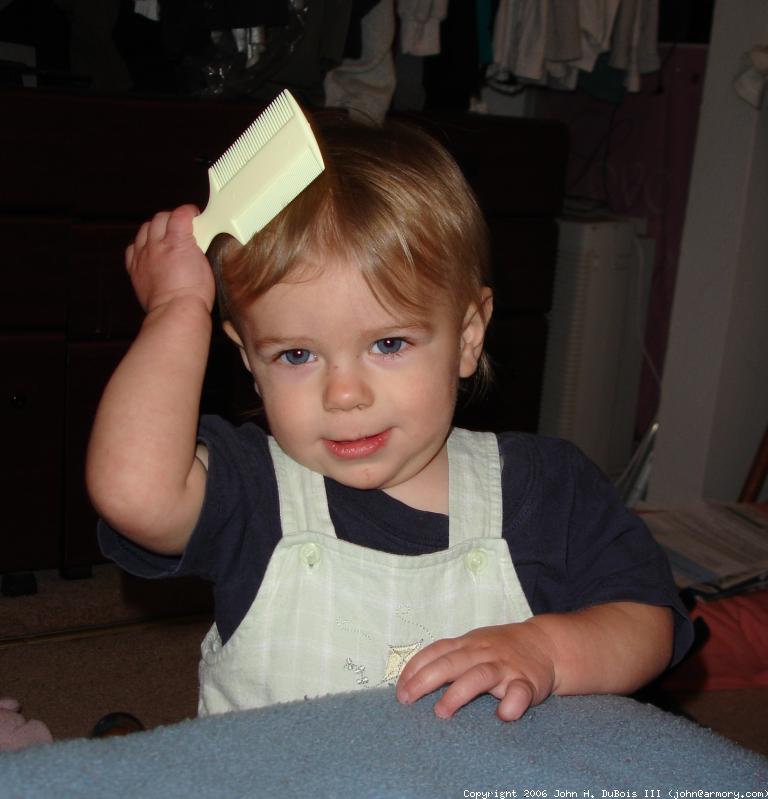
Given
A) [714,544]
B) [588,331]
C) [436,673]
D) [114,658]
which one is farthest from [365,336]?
[588,331]

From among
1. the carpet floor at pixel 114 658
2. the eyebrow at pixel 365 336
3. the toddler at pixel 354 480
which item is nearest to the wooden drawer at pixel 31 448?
the carpet floor at pixel 114 658

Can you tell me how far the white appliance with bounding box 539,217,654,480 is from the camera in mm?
2350

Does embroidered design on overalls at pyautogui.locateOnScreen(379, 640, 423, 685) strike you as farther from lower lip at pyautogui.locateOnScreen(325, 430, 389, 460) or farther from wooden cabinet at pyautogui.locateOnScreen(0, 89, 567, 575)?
wooden cabinet at pyautogui.locateOnScreen(0, 89, 567, 575)

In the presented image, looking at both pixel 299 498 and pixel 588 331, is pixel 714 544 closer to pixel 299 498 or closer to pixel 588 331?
pixel 588 331

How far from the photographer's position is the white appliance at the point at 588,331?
2.35 metres

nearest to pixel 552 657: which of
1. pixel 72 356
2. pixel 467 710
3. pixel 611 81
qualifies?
pixel 467 710

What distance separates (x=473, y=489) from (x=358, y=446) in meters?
0.12

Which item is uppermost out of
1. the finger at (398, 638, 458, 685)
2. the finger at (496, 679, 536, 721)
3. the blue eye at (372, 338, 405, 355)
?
the blue eye at (372, 338, 405, 355)

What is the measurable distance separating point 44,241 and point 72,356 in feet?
0.65

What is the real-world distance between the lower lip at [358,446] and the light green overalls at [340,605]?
0.06 metres

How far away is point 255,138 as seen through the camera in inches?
25.5

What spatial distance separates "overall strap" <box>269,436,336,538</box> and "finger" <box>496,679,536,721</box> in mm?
249

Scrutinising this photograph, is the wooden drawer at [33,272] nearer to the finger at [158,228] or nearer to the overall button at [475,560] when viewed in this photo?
the finger at [158,228]

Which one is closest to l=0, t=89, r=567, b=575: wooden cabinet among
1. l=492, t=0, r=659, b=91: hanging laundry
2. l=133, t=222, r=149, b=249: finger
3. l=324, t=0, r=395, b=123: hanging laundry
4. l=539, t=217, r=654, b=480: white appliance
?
l=324, t=0, r=395, b=123: hanging laundry
